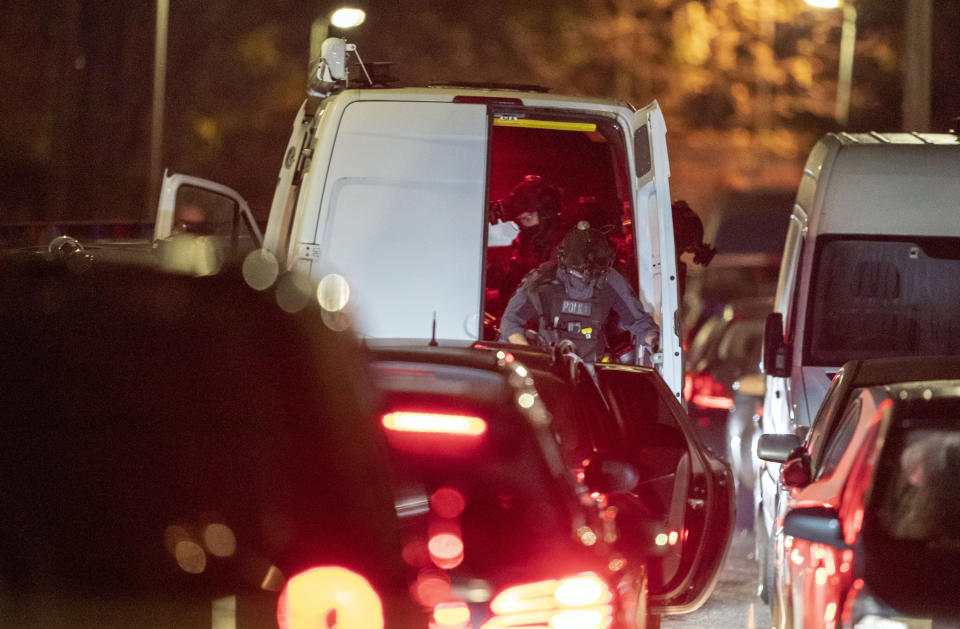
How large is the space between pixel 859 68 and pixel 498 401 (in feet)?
120

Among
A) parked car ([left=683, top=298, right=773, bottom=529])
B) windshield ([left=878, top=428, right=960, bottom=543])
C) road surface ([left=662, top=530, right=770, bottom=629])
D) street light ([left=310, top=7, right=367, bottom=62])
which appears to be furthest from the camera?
parked car ([left=683, top=298, right=773, bottom=529])

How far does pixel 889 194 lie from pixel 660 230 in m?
1.43

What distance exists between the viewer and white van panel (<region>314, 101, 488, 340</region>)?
903 centimetres

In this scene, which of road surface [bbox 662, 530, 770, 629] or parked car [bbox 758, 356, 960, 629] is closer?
parked car [bbox 758, 356, 960, 629]

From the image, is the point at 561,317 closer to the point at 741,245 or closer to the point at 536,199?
the point at 536,199

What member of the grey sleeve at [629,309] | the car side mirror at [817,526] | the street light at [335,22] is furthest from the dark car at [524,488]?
the street light at [335,22]

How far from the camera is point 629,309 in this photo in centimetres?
990

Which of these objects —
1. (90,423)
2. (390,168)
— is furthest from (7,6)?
(90,423)

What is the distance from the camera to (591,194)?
1329cm

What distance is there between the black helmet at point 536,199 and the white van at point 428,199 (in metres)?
1.84

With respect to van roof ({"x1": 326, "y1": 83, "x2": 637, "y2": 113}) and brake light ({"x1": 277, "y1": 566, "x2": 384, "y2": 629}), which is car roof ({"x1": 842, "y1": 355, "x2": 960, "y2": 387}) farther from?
brake light ({"x1": 277, "y1": 566, "x2": 384, "y2": 629})

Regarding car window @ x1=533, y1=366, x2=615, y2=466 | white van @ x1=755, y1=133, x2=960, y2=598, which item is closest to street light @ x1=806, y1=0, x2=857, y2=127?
white van @ x1=755, y1=133, x2=960, y2=598

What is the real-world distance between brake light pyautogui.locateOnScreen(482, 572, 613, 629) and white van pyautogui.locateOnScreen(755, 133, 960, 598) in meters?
5.57

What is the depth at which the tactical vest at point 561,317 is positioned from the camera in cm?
1023
